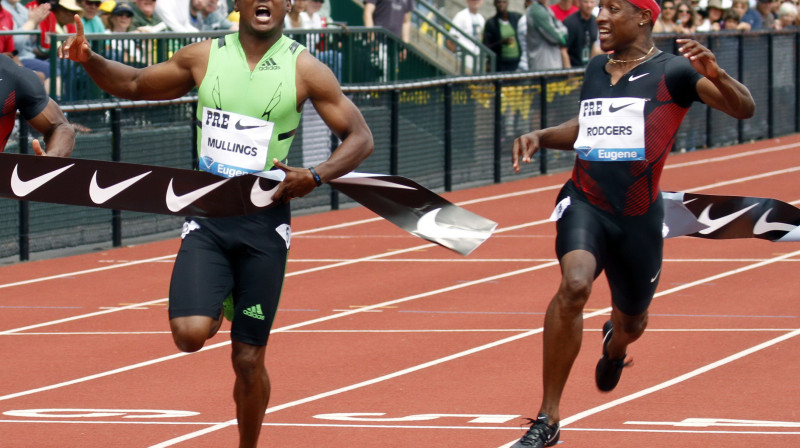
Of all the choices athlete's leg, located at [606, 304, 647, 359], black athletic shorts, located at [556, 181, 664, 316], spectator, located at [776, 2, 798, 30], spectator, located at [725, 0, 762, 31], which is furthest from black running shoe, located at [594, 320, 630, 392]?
spectator, located at [776, 2, 798, 30]

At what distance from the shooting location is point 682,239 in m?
15.9

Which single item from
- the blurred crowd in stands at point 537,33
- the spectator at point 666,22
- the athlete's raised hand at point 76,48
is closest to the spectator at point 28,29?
the blurred crowd in stands at point 537,33

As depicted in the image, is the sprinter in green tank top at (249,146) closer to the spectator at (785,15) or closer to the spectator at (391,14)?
the spectator at (391,14)

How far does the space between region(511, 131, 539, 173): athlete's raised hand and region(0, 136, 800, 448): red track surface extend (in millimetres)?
1353

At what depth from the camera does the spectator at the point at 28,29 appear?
49.8ft

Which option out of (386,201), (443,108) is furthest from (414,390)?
(443,108)

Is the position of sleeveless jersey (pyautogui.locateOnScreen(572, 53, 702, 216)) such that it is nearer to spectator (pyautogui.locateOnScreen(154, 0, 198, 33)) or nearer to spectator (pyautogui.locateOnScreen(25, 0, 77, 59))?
spectator (pyautogui.locateOnScreen(25, 0, 77, 59))

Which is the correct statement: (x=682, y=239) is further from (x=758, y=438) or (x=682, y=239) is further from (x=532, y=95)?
(x=758, y=438)

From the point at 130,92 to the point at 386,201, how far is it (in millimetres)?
1354

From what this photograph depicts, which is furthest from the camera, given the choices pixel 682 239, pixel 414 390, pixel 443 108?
pixel 443 108

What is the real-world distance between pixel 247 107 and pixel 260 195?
377 millimetres

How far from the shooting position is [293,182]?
258 inches

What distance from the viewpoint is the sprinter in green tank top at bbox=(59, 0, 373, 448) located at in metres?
6.66

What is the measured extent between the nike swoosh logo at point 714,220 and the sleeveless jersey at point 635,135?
45.6 inches
